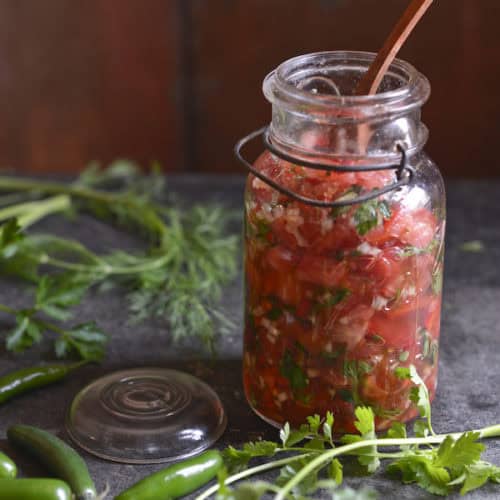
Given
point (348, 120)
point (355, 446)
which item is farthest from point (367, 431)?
point (348, 120)

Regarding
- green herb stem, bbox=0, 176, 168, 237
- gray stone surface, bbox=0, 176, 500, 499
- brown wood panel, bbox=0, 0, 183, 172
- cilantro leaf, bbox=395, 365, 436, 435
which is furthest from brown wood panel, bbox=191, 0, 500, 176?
cilantro leaf, bbox=395, 365, 436, 435

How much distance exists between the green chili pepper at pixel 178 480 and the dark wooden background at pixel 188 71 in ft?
4.49

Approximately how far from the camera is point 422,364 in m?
1.37

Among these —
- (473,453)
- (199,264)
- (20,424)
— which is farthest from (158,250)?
(473,453)

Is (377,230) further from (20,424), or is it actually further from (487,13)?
(487,13)

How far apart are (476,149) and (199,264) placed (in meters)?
0.97

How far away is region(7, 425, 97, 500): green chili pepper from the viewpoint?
1.23 m

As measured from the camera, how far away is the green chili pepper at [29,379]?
146 cm

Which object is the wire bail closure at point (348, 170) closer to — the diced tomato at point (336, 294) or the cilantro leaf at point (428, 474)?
the diced tomato at point (336, 294)

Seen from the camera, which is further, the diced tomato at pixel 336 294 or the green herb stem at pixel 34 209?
the green herb stem at pixel 34 209

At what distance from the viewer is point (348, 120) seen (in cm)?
124

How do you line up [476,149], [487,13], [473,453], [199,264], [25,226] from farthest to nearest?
1. [476,149]
2. [487,13]
3. [25,226]
4. [199,264]
5. [473,453]

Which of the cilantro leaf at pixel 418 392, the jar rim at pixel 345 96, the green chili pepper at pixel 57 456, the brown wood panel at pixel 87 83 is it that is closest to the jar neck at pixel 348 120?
the jar rim at pixel 345 96

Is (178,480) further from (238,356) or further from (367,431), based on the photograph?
(238,356)
